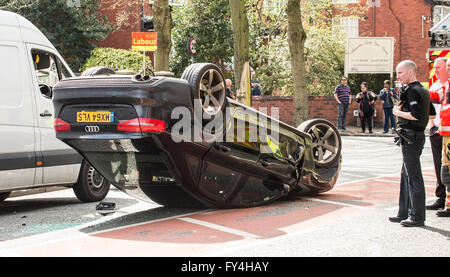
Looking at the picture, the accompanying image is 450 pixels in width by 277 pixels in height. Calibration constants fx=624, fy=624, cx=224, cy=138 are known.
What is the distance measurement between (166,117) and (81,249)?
5.26 feet

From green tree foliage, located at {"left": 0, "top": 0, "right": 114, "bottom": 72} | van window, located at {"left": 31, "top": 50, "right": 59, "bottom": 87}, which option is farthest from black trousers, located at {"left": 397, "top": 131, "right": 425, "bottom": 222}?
green tree foliage, located at {"left": 0, "top": 0, "right": 114, "bottom": 72}

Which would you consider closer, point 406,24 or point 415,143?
point 415,143

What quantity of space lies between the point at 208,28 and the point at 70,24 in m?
6.99

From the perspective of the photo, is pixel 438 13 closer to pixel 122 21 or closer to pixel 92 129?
pixel 122 21

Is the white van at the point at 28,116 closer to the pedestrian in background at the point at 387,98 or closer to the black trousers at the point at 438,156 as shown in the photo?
the black trousers at the point at 438,156

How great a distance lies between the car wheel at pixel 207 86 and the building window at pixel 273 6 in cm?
2614

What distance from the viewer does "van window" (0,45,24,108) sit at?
802cm

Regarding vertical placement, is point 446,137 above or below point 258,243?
above

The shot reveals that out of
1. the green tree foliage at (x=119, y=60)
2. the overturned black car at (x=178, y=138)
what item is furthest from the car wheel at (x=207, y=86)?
the green tree foliage at (x=119, y=60)

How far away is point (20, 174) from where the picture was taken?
26.5ft

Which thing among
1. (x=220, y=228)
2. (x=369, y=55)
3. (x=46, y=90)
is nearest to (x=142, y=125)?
(x=220, y=228)

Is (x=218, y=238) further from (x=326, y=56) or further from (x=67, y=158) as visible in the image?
(x=326, y=56)

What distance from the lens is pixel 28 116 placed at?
8.25 metres
